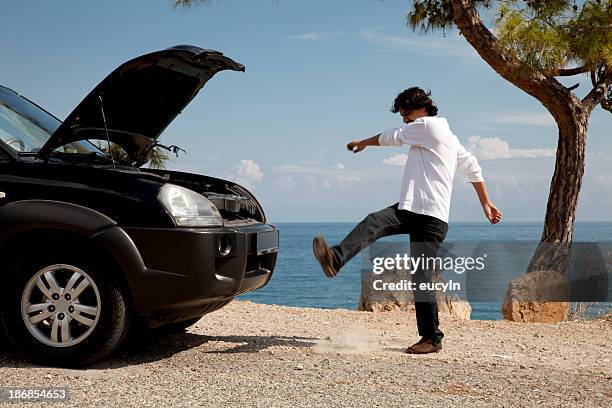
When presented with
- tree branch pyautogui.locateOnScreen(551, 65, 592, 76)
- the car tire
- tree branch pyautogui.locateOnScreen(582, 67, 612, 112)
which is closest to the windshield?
the car tire

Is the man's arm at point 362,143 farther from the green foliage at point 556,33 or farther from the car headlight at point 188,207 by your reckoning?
the green foliage at point 556,33

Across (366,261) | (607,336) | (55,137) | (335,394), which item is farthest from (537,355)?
(55,137)

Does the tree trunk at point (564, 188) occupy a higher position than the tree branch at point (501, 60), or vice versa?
the tree branch at point (501, 60)

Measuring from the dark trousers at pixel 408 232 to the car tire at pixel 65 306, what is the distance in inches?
64.1

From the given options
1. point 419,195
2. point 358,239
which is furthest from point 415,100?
point 358,239

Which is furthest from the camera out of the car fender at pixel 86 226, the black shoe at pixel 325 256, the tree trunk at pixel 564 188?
the tree trunk at pixel 564 188

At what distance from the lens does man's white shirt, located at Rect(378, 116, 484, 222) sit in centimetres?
572

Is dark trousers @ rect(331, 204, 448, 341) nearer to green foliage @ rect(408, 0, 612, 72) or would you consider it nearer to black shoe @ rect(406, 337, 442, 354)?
black shoe @ rect(406, 337, 442, 354)

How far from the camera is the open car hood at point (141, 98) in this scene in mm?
5387

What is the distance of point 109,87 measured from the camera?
5457mm

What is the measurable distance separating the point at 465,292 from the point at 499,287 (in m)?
0.70

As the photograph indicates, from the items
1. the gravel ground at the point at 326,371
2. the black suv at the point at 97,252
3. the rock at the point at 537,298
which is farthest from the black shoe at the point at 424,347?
the rock at the point at 537,298

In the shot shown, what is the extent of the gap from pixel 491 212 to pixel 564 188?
567cm

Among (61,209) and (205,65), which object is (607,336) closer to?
(205,65)
